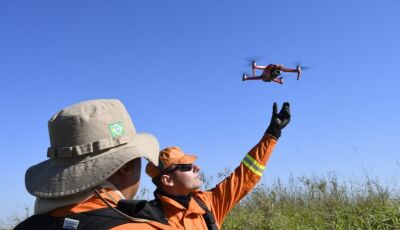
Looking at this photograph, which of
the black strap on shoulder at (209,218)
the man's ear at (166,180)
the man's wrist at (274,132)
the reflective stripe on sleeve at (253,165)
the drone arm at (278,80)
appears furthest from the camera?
the drone arm at (278,80)

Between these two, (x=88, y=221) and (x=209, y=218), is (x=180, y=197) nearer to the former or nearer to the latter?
(x=209, y=218)

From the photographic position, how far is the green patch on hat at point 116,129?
6.80 ft

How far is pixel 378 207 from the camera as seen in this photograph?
732 cm

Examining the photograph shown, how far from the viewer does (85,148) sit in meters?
2.03

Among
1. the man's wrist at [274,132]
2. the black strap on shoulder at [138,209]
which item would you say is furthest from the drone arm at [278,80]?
the black strap on shoulder at [138,209]

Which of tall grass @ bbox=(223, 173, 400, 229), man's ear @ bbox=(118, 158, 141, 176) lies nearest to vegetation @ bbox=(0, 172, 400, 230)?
tall grass @ bbox=(223, 173, 400, 229)

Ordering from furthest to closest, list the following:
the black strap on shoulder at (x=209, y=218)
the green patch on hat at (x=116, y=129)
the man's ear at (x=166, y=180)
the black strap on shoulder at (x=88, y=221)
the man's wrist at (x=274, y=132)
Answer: the man's wrist at (x=274, y=132), the man's ear at (x=166, y=180), the black strap on shoulder at (x=209, y=218), the green patch on hat at (x=116, y=129), the black strap on shoulder at (x=88, y=221)

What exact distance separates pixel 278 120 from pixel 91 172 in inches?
130

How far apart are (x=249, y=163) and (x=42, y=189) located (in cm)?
300

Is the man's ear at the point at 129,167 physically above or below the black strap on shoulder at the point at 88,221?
above

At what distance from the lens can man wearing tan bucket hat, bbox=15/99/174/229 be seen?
1.89 metres

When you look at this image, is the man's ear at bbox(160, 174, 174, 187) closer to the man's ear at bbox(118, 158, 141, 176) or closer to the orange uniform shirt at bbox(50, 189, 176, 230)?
the man's ear at bbox(118, 158, 141, 176)

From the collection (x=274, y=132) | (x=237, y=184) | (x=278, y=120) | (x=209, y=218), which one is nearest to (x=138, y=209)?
(x=209, y=218)

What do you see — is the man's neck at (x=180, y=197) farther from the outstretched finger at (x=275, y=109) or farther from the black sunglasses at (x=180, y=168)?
the outstretched finger at (x=275, y=109)
